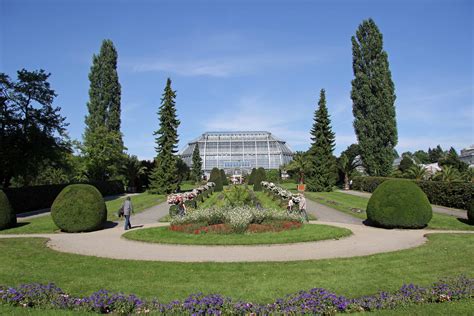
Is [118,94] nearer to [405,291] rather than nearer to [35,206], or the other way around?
[35,206]

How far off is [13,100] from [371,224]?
86.8 ft

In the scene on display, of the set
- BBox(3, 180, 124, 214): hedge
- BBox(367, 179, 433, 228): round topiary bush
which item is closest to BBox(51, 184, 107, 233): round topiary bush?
BBox(3, 180, 124, 214): hedge

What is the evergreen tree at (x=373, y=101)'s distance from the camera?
43.9 meters

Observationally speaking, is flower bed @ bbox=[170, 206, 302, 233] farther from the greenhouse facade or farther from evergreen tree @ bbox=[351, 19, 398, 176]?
the greenhouse facade

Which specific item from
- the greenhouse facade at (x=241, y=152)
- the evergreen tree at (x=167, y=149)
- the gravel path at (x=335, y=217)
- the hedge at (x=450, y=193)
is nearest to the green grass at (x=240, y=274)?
the gravel path at (x=335, y=217)

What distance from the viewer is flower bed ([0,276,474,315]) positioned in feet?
20.5

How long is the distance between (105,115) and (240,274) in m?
43.9

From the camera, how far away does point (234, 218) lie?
1569 cm

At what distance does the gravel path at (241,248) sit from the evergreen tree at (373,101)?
29.0m

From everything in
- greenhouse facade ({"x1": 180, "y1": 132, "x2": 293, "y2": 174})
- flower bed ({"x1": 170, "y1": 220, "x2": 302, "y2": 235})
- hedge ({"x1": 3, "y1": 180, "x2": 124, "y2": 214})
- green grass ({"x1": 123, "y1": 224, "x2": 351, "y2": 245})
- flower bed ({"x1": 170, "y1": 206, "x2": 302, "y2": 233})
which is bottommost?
green grass ({"x1": 123, "y1": 224, "x2": 351, "y2": 245})

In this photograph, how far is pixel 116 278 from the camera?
29.0 ft

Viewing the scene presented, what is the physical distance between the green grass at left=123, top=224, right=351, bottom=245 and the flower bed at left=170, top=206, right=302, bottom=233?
2.55ft

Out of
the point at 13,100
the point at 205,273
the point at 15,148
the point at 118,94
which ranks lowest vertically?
the point at 205,273

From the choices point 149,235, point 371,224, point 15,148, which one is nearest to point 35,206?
point 15,148
